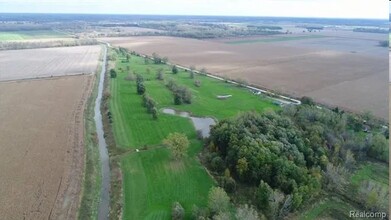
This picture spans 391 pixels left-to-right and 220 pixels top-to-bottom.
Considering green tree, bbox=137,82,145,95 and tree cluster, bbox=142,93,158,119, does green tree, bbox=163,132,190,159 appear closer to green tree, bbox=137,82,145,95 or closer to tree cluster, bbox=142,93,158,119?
tree cluster, bbox=142,93,158,119

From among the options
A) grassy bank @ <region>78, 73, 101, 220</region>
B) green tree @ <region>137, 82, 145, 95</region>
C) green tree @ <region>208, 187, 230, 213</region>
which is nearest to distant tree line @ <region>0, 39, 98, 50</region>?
A: green tree @ <region>137, 82, 145, 95</region>

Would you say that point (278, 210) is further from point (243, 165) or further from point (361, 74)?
point (361, 74)

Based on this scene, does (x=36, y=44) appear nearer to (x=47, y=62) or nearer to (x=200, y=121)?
(x=47, y=62)

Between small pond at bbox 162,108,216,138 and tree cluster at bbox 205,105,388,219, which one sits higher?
tree cluster at bbox 205,105,388,219

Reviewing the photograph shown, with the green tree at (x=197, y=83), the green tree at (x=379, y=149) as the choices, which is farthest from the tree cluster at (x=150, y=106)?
the green tree at (x=379, y=149)

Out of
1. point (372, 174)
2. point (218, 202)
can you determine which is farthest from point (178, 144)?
point (372, 174)
